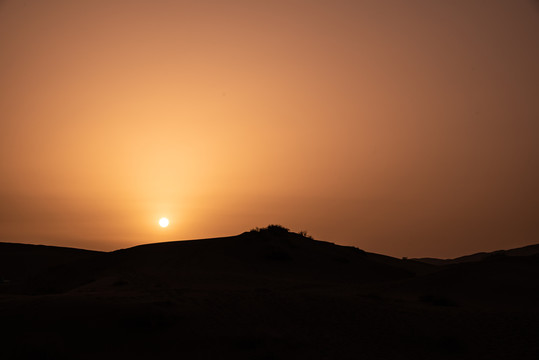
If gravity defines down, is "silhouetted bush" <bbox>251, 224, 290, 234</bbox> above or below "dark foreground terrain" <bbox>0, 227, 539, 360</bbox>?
above

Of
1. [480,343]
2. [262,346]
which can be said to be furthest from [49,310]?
[480,343]

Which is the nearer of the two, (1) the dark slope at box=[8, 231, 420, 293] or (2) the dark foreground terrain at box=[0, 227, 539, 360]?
(2) the dark foreground terrain at box=[0, 227, 539, 360]

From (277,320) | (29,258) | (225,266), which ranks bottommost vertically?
(277,320)

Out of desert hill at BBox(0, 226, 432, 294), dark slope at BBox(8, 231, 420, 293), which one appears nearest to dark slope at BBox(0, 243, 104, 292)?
desert hill at BBox(0, 226, 432, 294)

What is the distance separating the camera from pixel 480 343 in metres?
17.4

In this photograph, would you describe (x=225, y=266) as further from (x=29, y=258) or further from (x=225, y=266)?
(x=29, y=258)

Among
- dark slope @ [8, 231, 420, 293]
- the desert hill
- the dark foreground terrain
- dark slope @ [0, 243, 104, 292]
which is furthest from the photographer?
dark slope @ [0, 243, 104, 292]

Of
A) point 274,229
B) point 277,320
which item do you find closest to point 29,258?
point 274,229

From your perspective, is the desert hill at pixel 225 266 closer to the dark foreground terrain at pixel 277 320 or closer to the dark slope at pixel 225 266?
the dark slope at pixel 225 266

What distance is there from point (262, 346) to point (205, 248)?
24.2 meters

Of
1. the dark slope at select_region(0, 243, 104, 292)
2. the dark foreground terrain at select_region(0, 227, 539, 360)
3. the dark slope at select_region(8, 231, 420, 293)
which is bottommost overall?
the dark foreground terrain at select_region(0, 227, 539, 360)

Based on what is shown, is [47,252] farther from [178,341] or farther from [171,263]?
[178,341]

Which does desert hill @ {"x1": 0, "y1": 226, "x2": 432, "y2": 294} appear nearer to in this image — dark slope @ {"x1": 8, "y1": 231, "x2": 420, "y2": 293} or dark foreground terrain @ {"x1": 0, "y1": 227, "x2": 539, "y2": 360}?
dark slope @ {"x1": 8, "y1": 231, "x2": 420, "y2": 293}

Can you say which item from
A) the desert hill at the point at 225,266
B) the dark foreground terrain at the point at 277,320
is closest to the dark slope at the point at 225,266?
the desert hill at the point at 225,266
